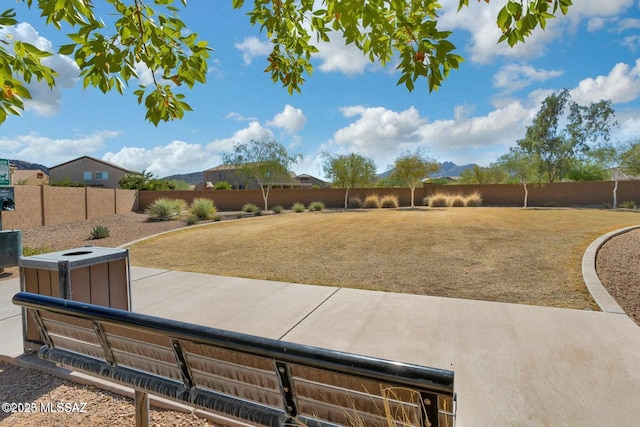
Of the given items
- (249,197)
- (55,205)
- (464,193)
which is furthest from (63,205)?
(464,193)

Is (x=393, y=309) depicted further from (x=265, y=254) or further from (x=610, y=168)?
(x=610, y=168)

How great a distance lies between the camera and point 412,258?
8.70 metres

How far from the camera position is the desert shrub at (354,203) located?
106 ft

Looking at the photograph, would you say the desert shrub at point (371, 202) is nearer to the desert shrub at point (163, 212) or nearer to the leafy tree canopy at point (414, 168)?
the leafy tree canopy at point (414, 168)

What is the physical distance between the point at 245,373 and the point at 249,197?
33221mm

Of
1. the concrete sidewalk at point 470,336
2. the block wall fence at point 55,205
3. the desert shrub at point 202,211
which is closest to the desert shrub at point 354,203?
the desert shrub at point 202,211

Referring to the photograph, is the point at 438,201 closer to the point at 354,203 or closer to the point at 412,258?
the point at 354,203

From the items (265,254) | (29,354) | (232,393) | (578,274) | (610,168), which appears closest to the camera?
(232,393)

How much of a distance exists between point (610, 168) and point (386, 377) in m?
40.9

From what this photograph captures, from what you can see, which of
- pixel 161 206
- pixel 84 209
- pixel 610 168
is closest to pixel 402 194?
pixel 610 168

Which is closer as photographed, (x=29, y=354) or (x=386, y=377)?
(x=386, y=377)

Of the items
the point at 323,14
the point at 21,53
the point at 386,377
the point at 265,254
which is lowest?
the point at 265,254

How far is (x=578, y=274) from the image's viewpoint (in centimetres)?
646

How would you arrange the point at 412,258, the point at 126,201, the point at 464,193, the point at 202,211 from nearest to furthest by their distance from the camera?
1. the point at 412,258
2. the point at 202,211
3. the point at 126,201
4. the point at 464,193
